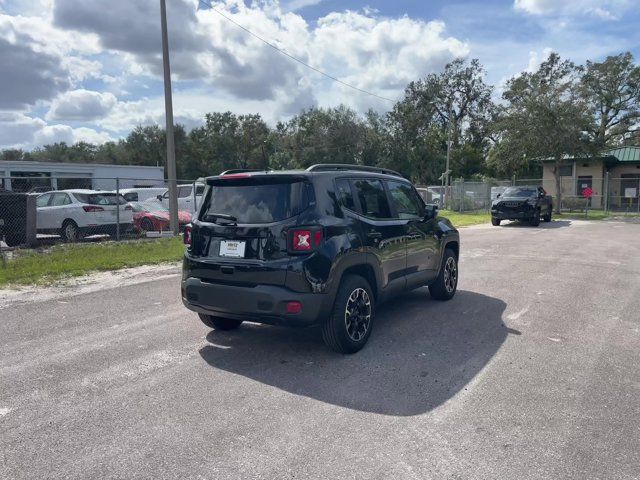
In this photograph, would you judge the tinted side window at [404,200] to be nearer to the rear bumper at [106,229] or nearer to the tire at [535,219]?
the rear bumper at [106,229]

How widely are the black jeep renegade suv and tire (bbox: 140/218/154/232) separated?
10.9 meters

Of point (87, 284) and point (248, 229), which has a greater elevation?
point (248, 229)

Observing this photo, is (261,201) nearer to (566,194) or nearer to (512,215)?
(512,215)

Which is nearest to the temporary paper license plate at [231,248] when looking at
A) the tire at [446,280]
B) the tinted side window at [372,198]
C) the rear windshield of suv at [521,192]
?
the tinted side window at [372,198]

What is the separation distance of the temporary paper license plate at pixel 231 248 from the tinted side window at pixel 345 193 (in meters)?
1.08

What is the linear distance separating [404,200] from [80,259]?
7553mm

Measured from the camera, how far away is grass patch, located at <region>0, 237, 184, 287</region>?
9.09 metres

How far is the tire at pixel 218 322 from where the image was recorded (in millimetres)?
5668

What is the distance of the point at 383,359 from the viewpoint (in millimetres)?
4867

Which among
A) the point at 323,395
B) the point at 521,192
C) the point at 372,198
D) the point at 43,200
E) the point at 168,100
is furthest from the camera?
the point at 521,192

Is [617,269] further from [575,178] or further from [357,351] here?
[575,178]

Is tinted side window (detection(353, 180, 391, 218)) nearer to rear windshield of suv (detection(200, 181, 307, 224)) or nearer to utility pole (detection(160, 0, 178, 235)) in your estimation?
rear windshield of suv (detection(200, 181, 307, 224))

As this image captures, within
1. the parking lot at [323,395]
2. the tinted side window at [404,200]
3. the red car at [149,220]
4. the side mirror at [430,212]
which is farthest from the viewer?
the red car at [149,220]

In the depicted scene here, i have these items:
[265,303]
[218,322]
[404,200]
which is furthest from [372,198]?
[218,322]
